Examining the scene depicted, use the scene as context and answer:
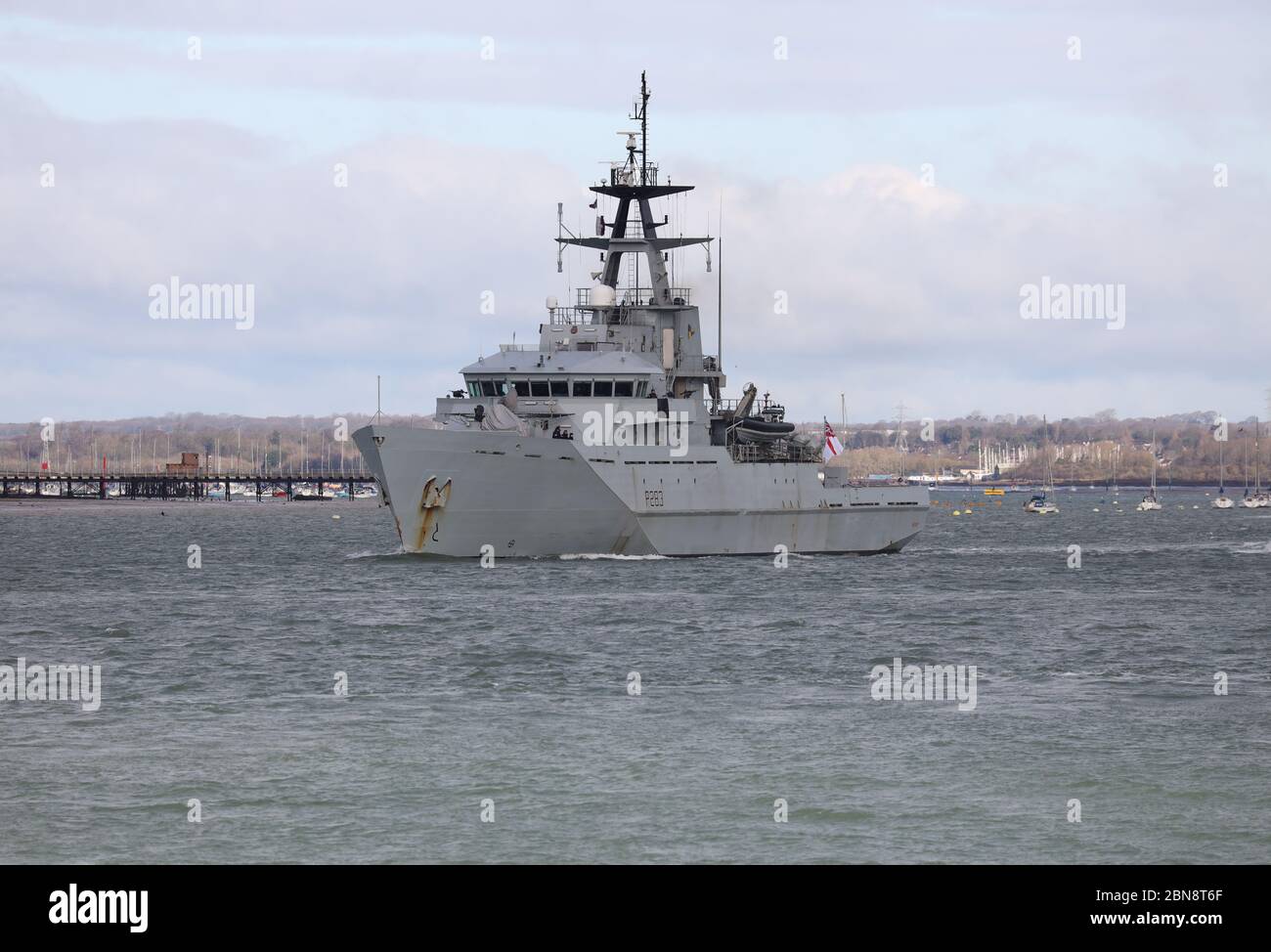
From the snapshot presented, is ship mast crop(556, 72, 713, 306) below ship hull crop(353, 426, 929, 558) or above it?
above

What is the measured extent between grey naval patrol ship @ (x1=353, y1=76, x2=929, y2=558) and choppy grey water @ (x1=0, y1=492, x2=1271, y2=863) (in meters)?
2.56

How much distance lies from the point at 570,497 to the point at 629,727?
24.5 metres

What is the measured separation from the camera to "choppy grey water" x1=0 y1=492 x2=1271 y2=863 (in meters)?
15.8

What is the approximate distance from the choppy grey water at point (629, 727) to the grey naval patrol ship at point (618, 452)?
2559mm

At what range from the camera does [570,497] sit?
45.8 metres

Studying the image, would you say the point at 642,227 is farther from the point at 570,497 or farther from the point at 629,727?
the point at 629,727

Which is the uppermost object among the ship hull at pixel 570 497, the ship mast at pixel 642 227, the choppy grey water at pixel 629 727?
the ship mast at pixel 642 227

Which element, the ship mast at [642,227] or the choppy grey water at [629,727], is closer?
the choppy grey water at [629,727]

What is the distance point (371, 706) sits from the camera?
23172 mm

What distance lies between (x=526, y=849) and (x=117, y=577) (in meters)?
39.6

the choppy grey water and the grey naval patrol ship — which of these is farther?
the grey naval patrol ship

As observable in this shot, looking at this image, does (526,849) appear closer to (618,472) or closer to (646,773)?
(646,773)

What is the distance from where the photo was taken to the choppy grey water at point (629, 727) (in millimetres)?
15812

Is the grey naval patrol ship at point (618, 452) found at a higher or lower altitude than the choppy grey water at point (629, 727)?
higher
